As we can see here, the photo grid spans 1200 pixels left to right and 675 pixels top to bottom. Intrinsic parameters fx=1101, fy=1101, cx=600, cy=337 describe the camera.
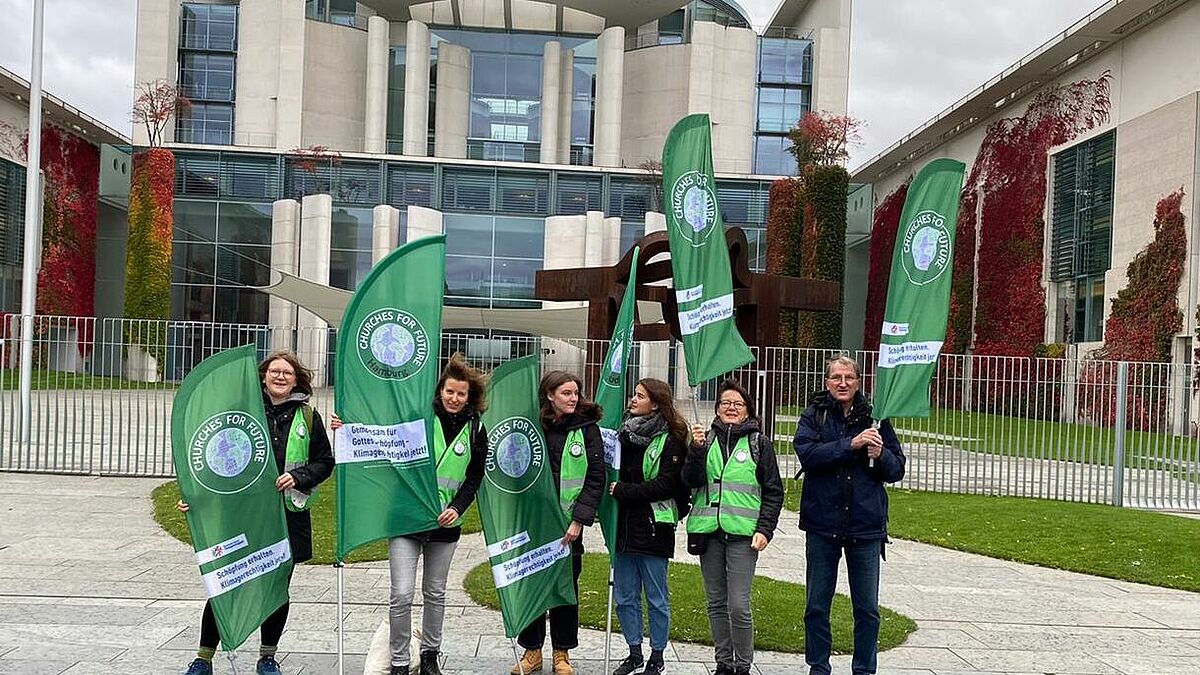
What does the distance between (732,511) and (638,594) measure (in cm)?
80

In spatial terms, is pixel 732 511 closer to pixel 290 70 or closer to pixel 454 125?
pixel 454 125

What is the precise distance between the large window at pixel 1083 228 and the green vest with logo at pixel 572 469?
1084 inches

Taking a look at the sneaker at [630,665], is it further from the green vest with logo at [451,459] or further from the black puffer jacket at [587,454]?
the green vest with logo at [451,459]

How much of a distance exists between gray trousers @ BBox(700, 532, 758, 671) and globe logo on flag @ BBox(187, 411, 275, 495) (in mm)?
2459

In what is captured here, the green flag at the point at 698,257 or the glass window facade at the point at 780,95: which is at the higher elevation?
the glass window facade at the point at 780,95

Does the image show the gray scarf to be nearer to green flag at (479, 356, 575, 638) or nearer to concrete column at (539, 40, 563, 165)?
green flag at (479, 356, 575, 638)

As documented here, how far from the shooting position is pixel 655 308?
25906 mm

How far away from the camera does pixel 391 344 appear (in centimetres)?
562

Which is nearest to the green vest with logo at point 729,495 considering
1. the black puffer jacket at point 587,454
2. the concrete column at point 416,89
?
the black puffer jacket at point 587,454

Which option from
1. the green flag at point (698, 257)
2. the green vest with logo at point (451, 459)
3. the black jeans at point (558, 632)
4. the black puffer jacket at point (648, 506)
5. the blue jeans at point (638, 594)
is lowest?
the black jeans at point (558, 632)

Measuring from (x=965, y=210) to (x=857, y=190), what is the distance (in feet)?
37.4

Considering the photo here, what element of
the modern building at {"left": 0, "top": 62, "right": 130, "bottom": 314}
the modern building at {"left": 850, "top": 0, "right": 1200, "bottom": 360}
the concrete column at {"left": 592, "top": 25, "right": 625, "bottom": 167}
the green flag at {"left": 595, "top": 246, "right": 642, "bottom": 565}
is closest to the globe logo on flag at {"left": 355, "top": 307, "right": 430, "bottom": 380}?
the green flag at {"left": 595, "top": 246, "right": 642, "bottom": 565}

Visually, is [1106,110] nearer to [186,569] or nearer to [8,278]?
[186,569]

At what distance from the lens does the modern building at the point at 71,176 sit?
3600 centimetres
